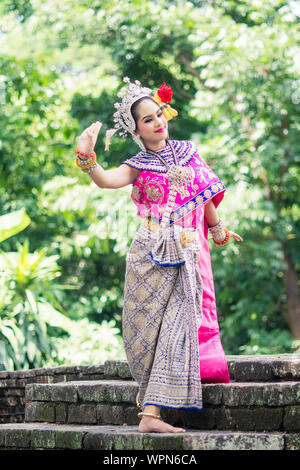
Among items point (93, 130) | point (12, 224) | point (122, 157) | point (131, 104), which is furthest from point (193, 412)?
point (122, 157)

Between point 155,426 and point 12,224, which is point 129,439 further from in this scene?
point 12,224

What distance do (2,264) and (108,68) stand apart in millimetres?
5075

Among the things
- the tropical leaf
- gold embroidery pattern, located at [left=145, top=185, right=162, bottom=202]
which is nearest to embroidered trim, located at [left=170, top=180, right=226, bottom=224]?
gold embroidery pattern, located at [left=145, top=185, right=162, bottom=202]

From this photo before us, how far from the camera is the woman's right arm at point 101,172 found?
3039mm

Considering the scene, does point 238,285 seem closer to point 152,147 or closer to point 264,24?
point 264,24

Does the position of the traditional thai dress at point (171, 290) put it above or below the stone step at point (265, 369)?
above

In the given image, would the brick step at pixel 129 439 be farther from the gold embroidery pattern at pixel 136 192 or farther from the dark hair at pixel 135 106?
the dark hair at pixel 135 106

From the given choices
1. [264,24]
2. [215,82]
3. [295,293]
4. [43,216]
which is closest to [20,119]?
[43,216]

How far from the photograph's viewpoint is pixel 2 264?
696cm

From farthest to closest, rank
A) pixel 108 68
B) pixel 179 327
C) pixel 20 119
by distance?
pixel 108 68 < pixel 20 119 < pixel 179 327

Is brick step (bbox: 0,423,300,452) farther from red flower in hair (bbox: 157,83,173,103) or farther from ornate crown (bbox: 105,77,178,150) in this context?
red flower in hair (bbox: 157,83,173,103)

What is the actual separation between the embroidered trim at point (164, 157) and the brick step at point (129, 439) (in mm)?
1204

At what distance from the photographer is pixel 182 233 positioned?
10.5ft

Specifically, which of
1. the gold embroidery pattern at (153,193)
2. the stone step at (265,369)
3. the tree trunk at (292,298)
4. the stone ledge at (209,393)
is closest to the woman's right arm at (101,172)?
the gold embroidery pattern at (153,193)
